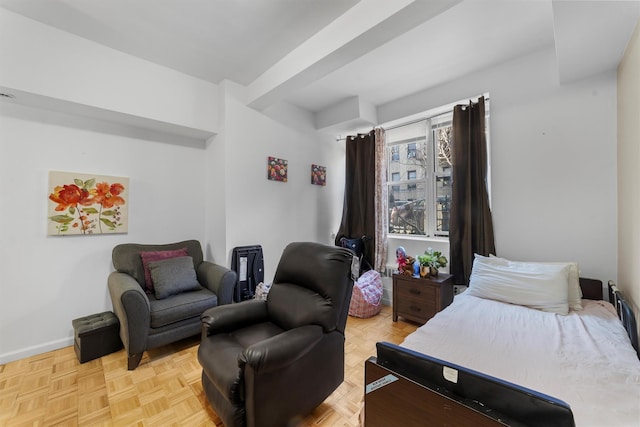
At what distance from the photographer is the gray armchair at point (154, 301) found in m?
2.01

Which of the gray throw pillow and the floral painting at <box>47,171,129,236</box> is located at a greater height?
the floral painting at <box>47,171,129,236</box>

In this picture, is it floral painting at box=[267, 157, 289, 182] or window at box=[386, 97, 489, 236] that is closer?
window at box=[386, 97, 489, 236]

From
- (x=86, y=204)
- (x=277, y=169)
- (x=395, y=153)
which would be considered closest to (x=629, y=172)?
(x=395, y=153)

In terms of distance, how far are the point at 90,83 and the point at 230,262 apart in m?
2.15

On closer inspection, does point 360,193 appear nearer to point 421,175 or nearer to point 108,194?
point 421,175

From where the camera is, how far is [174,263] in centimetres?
259

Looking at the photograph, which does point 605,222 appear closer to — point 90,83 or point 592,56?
point 592,56

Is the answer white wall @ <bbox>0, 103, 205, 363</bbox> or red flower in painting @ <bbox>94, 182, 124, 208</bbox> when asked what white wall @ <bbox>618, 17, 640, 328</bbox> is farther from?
red flower in painting @ <bbox>94, 182, 124, 208</bbox>

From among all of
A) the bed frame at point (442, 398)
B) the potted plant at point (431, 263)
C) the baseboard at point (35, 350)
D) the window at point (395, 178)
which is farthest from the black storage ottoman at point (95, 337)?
the window at point (395, 178)

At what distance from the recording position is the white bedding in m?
0.98

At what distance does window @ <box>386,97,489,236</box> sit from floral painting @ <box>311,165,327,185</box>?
39.0 inches

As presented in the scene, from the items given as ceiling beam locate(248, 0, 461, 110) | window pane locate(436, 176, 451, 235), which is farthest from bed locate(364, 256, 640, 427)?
ceiling beam locate(248, 0, 461, 110)

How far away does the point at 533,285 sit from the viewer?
1972mm

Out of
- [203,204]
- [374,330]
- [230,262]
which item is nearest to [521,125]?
[374,330]
